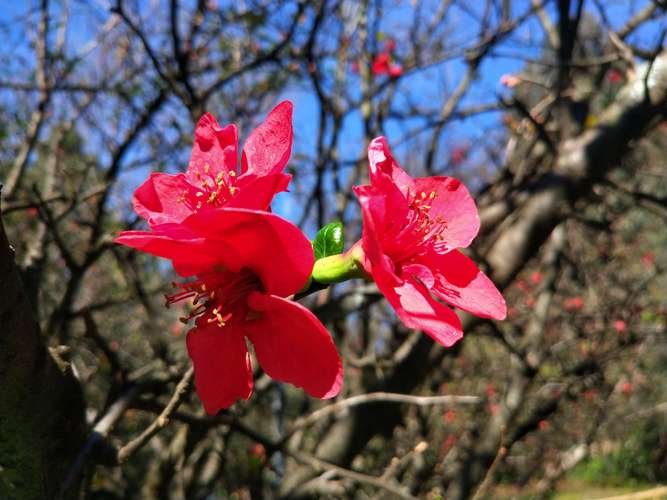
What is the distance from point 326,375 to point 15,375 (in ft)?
1.35

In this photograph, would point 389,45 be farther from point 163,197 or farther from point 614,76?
point 163,197

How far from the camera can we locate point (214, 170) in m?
A: 0.89

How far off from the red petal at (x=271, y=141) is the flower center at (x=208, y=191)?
5cm

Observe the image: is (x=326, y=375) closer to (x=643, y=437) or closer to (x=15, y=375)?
(x=15, y=375)

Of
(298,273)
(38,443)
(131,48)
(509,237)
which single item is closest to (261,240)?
(298,273)

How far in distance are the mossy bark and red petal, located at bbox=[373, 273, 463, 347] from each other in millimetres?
453

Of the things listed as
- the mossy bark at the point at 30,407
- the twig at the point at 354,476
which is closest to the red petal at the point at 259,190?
the mossy bark at the point at 30,407

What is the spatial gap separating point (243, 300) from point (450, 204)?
0.38 metres

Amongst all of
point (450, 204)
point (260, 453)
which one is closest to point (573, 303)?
point (260, 453)

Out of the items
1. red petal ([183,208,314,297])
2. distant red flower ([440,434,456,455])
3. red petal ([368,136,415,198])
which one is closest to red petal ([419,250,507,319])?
red petal ([368,136,415,198])

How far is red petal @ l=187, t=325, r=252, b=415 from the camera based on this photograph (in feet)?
2.57

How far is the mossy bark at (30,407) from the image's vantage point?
694mm

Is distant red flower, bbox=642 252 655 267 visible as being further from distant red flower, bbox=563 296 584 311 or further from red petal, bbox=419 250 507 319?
red petal, bbox=419 250 507 319

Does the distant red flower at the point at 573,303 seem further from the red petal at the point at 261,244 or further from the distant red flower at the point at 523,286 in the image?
the red petal at the point at 261,244
